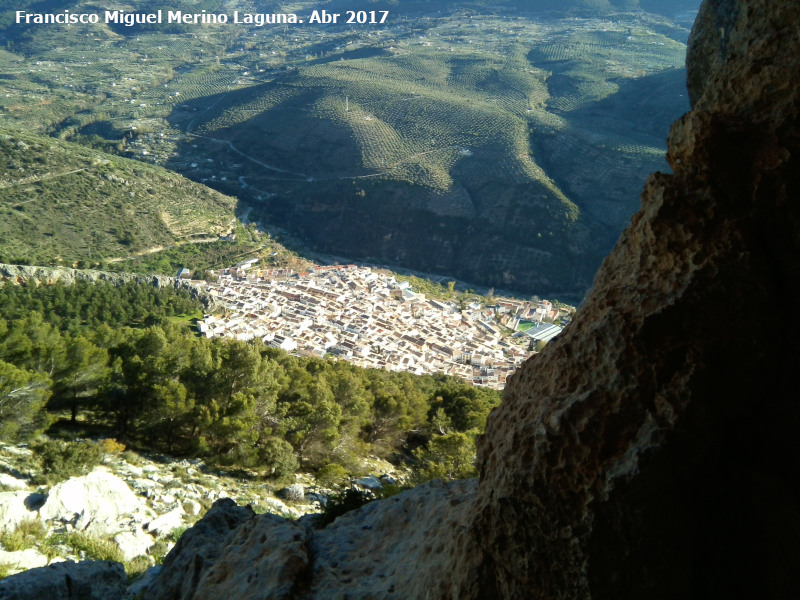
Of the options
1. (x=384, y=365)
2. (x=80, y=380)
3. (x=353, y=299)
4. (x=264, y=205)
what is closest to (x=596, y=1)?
(x=264, y=205)

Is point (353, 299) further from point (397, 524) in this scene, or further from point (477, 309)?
point (397, 524)

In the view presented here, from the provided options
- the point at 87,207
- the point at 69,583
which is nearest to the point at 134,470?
the point at 69,583

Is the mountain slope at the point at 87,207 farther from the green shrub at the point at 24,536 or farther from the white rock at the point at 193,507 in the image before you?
the green shrub at the point at 24,536

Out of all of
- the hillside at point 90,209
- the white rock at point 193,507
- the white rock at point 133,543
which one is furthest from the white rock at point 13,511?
the hillside at point 90,209

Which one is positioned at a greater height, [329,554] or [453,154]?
[329,554]

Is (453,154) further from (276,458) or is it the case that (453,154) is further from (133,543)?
(133,543)
